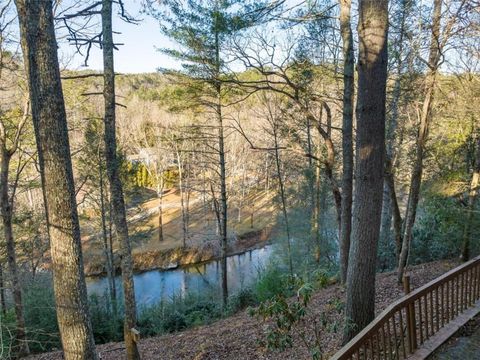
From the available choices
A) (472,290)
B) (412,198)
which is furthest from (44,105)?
(472,290)

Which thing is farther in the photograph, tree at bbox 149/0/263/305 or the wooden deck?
tree at bbox 149/0/263/305

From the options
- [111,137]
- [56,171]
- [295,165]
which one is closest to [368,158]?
[56,171]

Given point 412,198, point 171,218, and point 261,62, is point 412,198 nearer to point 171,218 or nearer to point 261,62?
point 261,62

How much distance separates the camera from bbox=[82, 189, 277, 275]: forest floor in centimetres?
2139

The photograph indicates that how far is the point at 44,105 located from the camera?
3191mm

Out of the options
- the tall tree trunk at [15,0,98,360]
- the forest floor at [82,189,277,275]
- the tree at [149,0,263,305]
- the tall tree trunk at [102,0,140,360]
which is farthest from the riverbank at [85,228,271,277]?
the tall tree trunk at [15,0,98,360]

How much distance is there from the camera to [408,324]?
11.4 feet

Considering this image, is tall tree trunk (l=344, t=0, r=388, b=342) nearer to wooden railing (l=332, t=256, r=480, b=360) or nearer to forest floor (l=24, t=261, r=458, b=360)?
wooden railing (l=332, t=256, r=480, b=360)

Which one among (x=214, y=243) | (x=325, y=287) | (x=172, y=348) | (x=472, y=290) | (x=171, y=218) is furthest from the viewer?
(x=171, y=218)

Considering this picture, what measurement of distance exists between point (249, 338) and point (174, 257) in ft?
56.2

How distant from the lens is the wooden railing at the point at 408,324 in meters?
2.89

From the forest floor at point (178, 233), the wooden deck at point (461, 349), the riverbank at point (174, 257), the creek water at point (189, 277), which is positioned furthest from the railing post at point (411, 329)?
the riverbank at point (174, 257)

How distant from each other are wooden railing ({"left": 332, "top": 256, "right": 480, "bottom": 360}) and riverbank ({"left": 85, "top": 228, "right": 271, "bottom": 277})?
19.0 meters

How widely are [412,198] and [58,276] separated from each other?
18.0 feet
